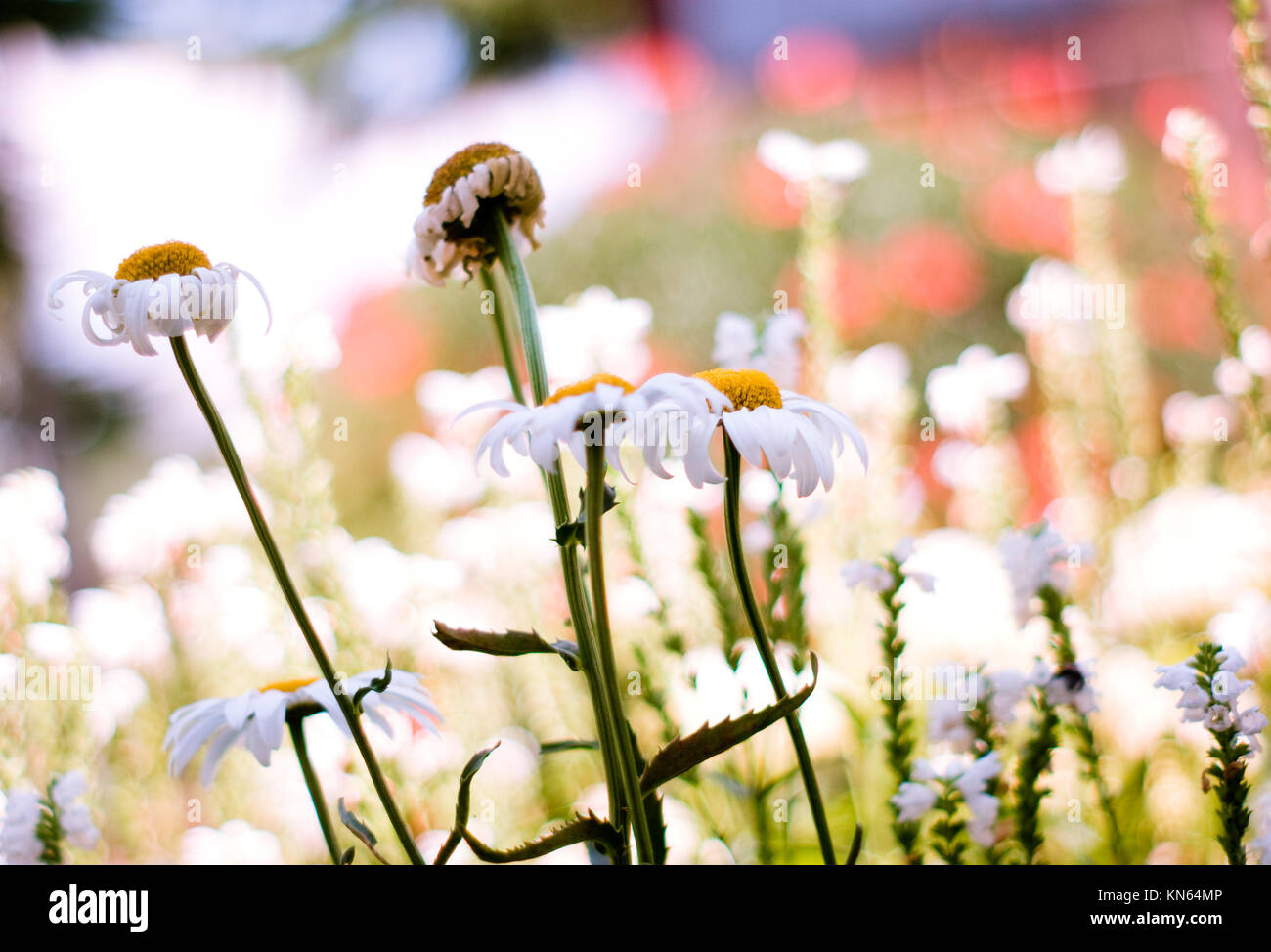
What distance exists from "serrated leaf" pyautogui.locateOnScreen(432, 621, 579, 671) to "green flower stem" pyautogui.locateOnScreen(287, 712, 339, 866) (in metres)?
0.13

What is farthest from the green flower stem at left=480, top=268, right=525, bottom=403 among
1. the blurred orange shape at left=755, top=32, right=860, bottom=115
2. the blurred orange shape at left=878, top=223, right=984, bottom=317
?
the blurred orange shape at left=878, top=223, right=984, bottom=317

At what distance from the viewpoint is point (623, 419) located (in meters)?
0.38

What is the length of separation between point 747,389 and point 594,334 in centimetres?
28


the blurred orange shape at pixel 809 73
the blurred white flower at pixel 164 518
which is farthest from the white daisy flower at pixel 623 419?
the blurred orange shape at pixel 809 73

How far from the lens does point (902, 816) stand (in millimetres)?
504

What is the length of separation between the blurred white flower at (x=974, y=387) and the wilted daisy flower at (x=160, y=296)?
0.63 metres

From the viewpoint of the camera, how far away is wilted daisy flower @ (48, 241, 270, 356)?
0.41 metres

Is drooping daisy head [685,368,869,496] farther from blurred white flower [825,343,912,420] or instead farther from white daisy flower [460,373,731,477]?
blurred white flower [825,343,912,420]

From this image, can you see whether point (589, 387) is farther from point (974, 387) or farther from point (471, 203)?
point (974, 387)

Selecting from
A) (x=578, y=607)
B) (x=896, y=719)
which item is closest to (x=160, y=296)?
(x=578, y=607)

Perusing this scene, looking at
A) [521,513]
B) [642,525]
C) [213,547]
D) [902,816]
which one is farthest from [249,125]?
[902,816]

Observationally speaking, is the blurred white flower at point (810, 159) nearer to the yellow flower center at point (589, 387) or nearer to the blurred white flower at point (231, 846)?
the yellow flower center at point (589, 387)

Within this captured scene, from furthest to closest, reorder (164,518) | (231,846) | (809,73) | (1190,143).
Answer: (809,73) < (164,518) < (231,846) < (1190,143)
